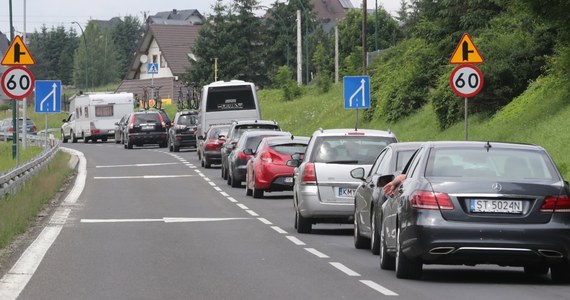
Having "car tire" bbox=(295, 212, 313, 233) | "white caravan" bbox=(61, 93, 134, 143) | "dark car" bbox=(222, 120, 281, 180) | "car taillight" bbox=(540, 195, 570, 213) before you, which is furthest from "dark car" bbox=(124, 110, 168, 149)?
"car taillight" bbox=(540, 195, 570, 213)

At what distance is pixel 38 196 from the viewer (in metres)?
28.9

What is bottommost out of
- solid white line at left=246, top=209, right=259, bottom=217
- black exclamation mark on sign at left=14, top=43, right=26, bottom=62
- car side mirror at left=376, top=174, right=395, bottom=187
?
solid white line at left=246, top=209, right=259, bottom=217

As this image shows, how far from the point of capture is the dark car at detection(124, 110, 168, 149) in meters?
66.8

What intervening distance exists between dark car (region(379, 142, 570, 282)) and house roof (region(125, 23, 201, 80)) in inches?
4818

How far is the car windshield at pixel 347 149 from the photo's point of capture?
71.4 feet

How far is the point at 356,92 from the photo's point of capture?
4241 centimetres

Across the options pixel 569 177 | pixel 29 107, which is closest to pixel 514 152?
pixel 569 177

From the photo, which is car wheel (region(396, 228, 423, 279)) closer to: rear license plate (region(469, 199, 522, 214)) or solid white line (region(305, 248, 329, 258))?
rear license plate (region(469, 199, 522, 214))

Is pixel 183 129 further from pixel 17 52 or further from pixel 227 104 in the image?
pixel 17 52

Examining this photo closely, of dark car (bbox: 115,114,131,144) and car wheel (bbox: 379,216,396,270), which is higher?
dark car (bbox: 115,114,131,144)

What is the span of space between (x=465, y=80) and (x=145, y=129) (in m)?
41.7

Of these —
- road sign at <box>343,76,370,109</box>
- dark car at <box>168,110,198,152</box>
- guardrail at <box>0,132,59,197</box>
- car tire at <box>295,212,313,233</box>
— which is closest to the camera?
car tire at <box>295,212,313,233</box>

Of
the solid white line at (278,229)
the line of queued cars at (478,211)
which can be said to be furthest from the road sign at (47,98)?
the line of queued cars at (478,211)

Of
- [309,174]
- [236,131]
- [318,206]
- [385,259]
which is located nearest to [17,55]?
[236,131]
